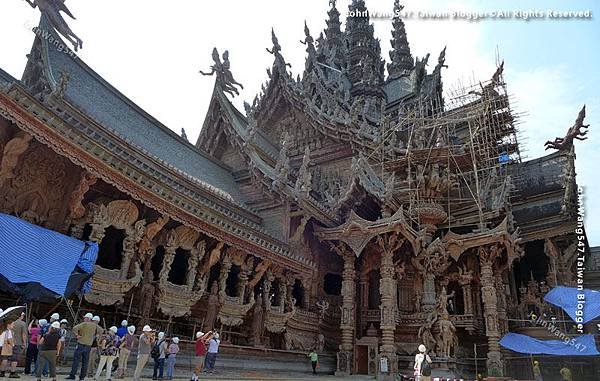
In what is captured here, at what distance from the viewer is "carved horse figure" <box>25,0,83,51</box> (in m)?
12.0

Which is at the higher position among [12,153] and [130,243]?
[12,153]

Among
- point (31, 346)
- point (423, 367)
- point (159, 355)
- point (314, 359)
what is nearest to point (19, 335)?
point (31, 346)

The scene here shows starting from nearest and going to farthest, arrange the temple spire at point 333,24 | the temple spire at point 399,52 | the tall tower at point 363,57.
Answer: the tall tower at point 363,57 < the temple spire at point 399,52 < the temple spire at point 333,24

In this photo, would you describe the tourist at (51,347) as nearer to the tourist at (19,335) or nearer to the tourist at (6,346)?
the tourist at (6,346)

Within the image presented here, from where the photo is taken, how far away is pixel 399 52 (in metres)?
37.8

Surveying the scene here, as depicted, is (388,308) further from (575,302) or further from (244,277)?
(575,302)

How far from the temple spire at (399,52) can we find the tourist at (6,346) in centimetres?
3253

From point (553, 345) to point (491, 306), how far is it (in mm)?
2162

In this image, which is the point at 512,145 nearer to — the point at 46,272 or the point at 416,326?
the point at 416,326

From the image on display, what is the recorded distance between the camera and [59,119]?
8.66 m

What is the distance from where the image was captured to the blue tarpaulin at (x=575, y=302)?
15.2 meters

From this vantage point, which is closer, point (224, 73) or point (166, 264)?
point (166, 264)

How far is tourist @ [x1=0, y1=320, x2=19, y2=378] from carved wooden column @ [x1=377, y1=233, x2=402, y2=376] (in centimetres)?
990

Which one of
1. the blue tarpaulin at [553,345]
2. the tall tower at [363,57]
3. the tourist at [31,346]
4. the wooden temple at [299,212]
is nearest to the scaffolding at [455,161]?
the wooden temple at [299,212]
